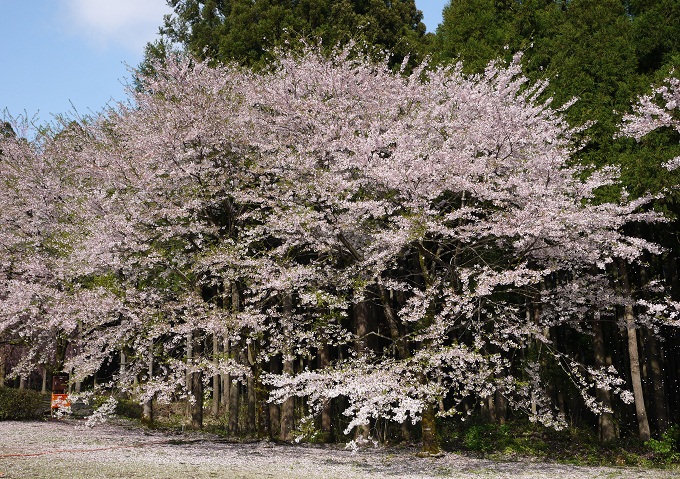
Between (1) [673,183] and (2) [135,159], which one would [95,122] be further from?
(1) [673,183]

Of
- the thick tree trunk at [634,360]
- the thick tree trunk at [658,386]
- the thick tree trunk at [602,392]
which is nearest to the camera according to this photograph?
the thick tree trunk at [634,360]

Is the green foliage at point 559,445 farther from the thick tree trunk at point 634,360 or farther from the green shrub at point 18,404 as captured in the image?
the green shrub at point 18,404

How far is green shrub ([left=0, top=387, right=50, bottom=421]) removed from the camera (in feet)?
60.2

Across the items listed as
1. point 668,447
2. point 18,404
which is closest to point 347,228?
point 668,447

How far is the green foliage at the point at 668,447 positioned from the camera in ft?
41.6

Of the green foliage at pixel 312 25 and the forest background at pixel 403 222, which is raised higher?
the green foliage at pixel 312 25

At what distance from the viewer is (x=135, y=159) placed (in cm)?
1530

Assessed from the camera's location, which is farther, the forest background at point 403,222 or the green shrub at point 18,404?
the green shrub at point 18,404

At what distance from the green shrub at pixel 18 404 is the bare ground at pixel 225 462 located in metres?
3.22

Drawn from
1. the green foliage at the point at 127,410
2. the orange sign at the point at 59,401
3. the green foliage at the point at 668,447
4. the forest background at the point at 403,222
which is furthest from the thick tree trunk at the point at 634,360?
the green foliage at the point at 127,410

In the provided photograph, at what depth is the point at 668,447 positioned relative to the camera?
1276 cm

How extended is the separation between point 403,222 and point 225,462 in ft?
18.0

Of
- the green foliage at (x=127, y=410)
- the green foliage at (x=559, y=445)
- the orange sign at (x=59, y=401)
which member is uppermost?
the orange sign at (x=59, y=401)

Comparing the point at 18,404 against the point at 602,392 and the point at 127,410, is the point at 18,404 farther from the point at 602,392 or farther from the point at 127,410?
the point at 602,392
